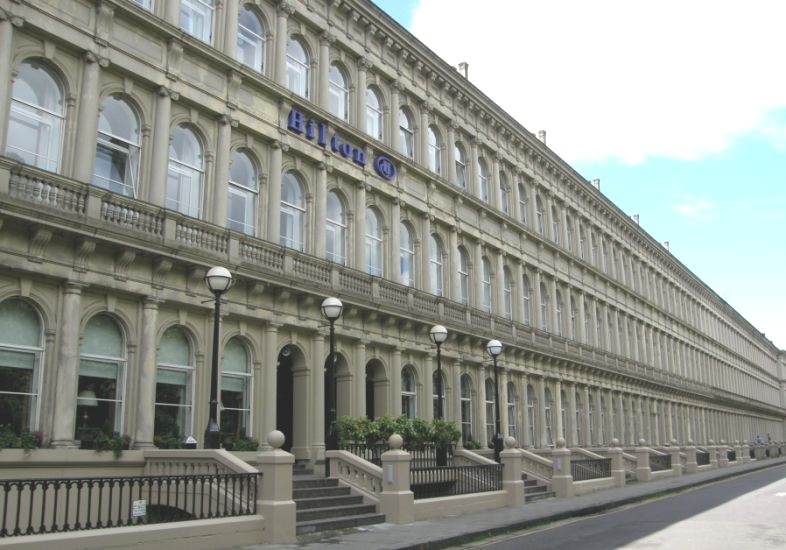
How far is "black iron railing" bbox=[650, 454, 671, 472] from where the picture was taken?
3641 centimetres

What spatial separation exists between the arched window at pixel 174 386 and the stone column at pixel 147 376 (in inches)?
22.2

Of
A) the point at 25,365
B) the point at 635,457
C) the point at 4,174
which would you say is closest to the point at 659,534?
the point at 25,365

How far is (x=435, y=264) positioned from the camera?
101 ft

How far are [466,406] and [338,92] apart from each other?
1266 centimetres

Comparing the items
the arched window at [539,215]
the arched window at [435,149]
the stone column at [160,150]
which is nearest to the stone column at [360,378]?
the stone column at [160,150]

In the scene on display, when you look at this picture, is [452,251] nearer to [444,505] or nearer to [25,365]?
[444,505]

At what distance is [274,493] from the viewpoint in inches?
559

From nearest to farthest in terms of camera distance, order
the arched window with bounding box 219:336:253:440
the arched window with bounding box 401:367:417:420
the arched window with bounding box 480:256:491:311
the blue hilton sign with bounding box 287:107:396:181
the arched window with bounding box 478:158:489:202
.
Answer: the arched window with bounding box 219:336:253:440 < the blue hilton sign with bounding box 287:107:396:181 < the arched window with bounding box 401:367:417:420 < the arched window with bounding box 480:256:491:311 < the arched window with bounding box 478:158:489:202

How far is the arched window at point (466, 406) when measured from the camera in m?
30.5

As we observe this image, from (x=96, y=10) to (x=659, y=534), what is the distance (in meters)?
16.3

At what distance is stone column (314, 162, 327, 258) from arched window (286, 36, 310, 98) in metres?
2.50

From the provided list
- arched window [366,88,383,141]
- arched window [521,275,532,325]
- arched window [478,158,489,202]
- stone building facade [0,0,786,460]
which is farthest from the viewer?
arched window [521,275,532,325]

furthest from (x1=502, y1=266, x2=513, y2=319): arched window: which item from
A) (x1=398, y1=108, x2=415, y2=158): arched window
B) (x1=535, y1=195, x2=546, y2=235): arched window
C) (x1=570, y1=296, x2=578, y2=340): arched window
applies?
(x1=398, y1=108, x2=415, y2=158): arched window

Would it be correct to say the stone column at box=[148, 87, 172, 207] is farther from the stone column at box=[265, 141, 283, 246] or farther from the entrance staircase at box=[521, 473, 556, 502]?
the entrance staircase at box=[521, 473, 556, 502]
